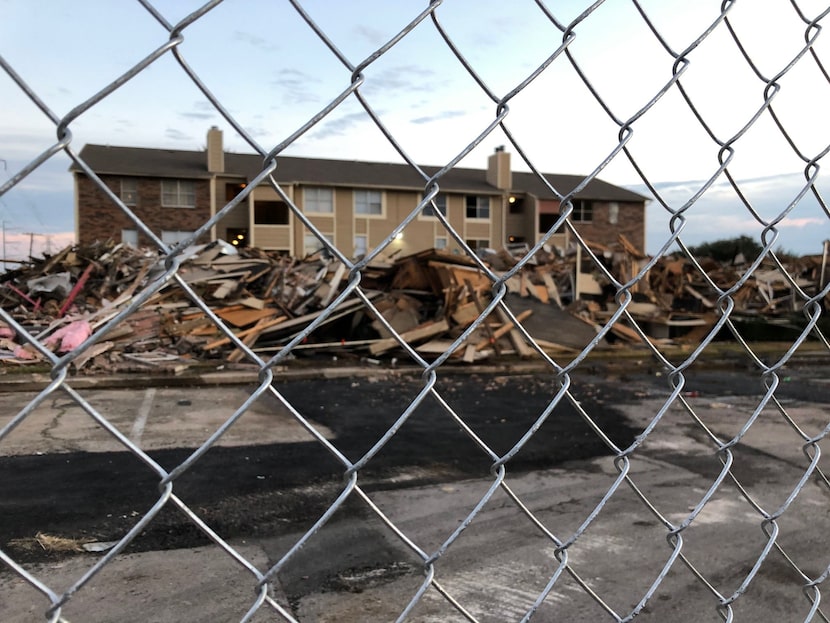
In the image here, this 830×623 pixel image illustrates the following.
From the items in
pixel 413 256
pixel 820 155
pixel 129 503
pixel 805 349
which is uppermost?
pixel 820 155

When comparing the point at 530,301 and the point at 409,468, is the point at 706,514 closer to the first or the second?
the point at 409,468

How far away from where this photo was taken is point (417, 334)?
11844 mm

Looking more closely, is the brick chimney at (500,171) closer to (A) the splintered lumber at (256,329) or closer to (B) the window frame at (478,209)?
(B) the window frame at (478,209)

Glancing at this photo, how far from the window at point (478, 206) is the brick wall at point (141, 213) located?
13868mm

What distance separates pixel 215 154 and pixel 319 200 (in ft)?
18.3

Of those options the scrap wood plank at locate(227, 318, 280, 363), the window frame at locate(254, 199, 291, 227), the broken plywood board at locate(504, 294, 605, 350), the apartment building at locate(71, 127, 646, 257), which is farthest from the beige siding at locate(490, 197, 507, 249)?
the scrap wood plank at locate(227, 318, 280, 363)

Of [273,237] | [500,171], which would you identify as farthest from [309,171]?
[500,171]

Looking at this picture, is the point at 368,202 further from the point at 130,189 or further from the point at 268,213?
the point at 130,189

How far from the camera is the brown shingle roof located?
104 ft

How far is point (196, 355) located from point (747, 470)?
8.91m

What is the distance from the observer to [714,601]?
11.0 ft

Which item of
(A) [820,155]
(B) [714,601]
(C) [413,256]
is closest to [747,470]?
(B) [714,601]

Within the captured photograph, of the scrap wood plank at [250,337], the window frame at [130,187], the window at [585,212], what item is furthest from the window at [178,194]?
the scrap wood plank at [250,337]

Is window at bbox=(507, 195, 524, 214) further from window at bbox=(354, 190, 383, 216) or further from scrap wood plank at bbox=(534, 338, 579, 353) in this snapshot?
scrap wood plank at bbox=(534, 338, 579, 353)
